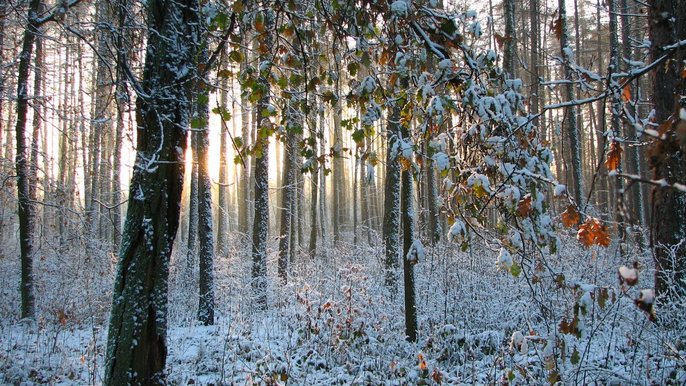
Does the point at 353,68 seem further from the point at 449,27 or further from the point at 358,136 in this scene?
the point at 449,27

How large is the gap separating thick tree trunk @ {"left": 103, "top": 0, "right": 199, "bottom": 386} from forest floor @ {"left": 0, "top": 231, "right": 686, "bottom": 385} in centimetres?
188

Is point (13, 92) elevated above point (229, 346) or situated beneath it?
elevated above

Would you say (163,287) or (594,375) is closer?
(163,287)

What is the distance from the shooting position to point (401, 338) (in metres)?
6.55

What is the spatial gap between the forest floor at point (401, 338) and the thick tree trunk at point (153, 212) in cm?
188

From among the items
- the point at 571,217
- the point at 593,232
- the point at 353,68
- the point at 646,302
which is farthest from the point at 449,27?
the point at 646,302

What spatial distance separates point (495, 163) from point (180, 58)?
225cm

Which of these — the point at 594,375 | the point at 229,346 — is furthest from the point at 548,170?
the point at 229,346

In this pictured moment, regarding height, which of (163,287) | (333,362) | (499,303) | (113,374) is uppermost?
(163,287)

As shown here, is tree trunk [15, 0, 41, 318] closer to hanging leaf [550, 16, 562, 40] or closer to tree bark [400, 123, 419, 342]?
tree bark [400, 123, 419, 342]

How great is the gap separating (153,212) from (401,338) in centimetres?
474

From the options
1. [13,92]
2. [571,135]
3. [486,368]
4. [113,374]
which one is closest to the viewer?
[113,374]

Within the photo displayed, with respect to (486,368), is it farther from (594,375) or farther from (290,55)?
(290,55)

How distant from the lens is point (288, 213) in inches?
490
